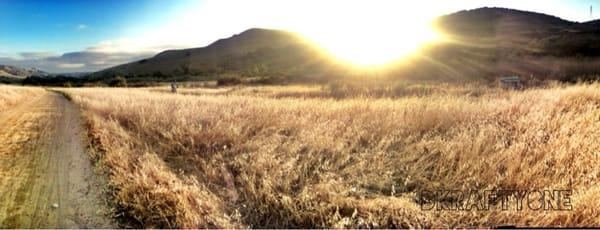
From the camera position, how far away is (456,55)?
119ft

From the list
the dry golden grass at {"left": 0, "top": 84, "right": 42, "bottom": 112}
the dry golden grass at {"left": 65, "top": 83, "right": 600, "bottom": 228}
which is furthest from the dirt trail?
the dry golden grass at {"left": 0, "top": 84, "right": 42, "bottom": 112}

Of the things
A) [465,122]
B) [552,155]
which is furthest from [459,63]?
[552,155]

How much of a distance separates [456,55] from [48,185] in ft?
128

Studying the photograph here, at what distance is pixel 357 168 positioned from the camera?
3.99m

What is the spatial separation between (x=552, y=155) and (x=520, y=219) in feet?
5.86

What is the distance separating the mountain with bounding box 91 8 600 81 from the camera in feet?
81.4

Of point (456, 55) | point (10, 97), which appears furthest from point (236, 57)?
point (10, 97)

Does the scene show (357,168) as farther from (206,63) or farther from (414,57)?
(206,63)

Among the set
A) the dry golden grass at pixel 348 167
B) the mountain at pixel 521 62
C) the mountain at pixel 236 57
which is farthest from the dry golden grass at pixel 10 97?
the mountain at pixel 236 57

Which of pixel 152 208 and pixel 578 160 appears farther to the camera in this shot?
pixel 578 160

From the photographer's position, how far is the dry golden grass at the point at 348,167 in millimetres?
2830

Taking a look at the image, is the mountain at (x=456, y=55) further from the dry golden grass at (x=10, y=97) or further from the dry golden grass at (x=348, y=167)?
the dry golden grass at (x=10, y=97)

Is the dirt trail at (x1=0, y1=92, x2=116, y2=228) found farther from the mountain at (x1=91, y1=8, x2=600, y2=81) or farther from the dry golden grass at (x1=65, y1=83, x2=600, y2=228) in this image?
the mountain at (x1=91, y1=8, x2=600, y2=81)

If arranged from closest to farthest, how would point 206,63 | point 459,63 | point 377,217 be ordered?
point 377,217 → point 459,63 → point 206,63
